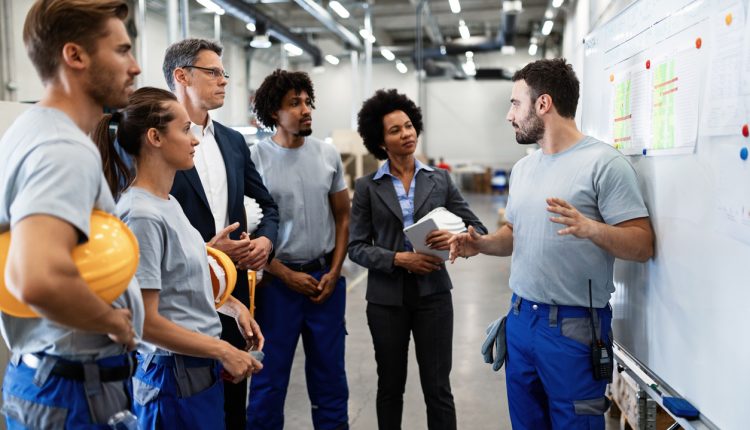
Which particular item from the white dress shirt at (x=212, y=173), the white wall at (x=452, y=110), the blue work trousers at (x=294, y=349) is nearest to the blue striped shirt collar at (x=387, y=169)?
the blue work trousers at (x=294, y=349)

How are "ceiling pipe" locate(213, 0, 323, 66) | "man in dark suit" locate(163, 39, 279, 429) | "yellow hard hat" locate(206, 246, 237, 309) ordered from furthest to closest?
"ceiling pipe" locate(213, 0, 323, 66) → "man in dark suit" locate(163, 39, 279, 429) → "yellow hard hat" locate(206, 246, 237, 309)

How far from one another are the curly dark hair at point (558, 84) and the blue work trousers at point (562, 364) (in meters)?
0.64

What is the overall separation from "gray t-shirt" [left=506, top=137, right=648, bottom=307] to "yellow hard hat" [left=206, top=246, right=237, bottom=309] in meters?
0.92

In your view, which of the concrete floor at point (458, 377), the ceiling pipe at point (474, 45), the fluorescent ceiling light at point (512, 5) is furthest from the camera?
the ceiling pipe at point (474, 45)

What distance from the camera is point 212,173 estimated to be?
198 cm

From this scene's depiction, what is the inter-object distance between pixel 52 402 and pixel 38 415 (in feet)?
0.11

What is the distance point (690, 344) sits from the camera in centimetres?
140

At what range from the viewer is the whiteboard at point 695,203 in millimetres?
1186

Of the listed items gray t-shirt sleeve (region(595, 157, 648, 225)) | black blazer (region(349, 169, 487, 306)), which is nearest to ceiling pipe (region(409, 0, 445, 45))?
black blazer (region(349, 169, 487, 306))

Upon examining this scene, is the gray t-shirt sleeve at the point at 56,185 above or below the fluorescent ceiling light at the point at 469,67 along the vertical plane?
below

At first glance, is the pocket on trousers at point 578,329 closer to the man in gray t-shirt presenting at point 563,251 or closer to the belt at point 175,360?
the man in gray t-shirt presenting at point 563,251

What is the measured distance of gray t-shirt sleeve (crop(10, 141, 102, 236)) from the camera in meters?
0.88

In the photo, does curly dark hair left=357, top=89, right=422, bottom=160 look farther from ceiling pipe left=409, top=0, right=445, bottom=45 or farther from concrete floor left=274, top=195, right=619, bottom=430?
ceiling pipe left=409, top=0, right=445, bottom=45

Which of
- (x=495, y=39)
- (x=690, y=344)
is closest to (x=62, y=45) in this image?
(x=690, y=344)
